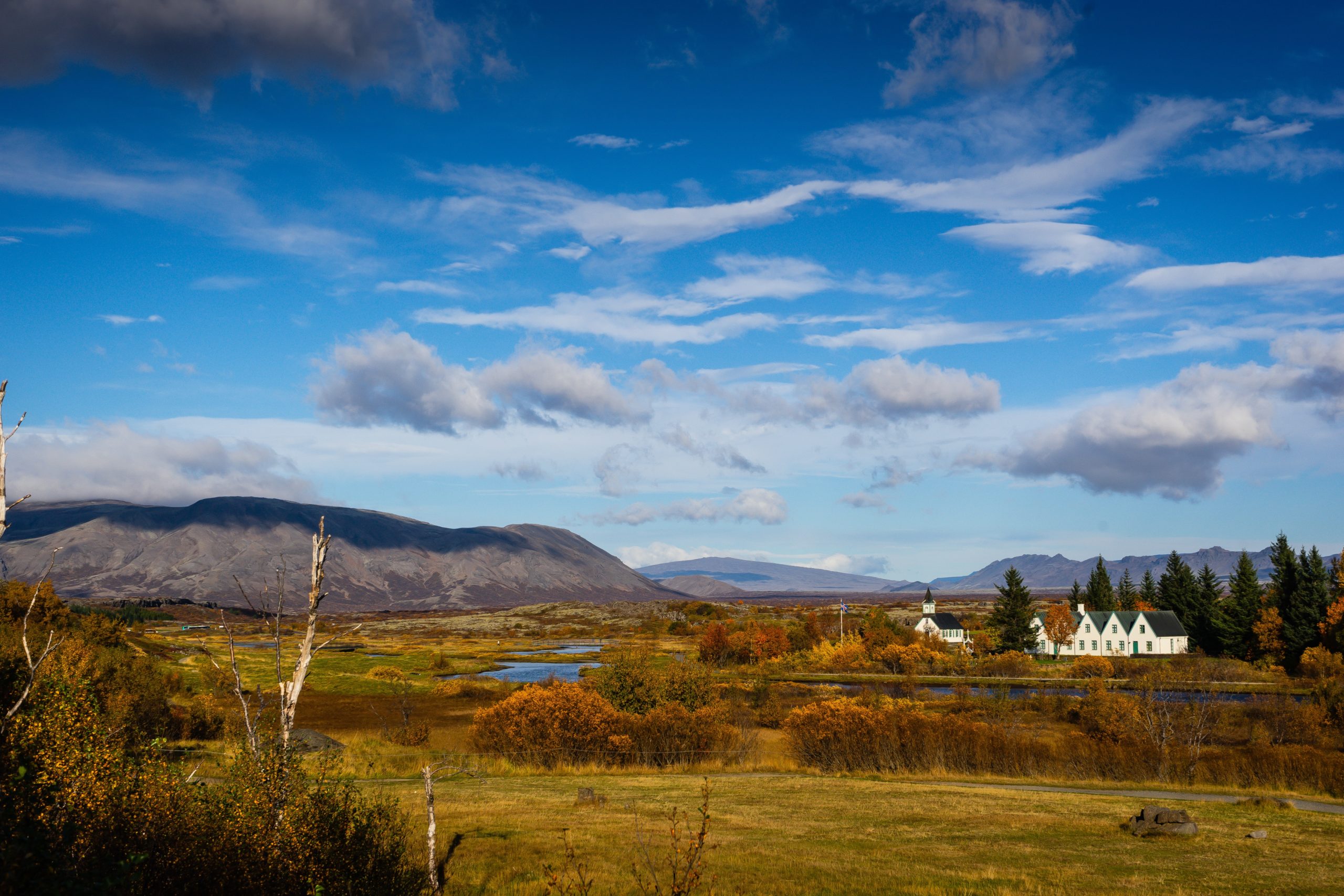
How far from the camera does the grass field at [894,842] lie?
15883 millimetres

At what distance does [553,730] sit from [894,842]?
19.7 meters

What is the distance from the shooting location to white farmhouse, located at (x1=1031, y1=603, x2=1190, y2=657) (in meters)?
114

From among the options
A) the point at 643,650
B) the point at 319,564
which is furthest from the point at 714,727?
the point at 319,564

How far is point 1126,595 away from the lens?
13725 cm

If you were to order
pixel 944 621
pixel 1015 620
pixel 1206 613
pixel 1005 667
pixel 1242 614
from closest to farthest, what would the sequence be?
pixel 1005 667 → pixel 1242 614 → pixel 1206 613 → pixel 1015 620 → pixel 944 621

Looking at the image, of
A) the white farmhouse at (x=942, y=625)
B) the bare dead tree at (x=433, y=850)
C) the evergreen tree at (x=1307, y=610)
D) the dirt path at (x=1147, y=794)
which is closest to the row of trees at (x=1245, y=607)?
the evergreen tree at (x=1307, y=610)

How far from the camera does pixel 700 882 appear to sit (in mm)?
15391

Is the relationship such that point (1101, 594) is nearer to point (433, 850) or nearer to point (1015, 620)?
point (1015, 620)

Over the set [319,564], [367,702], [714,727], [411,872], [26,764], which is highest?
[319,564]

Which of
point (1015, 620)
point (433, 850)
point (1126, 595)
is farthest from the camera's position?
point (1126, 595)

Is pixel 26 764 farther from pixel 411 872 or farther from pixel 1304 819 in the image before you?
pixel 1304 819

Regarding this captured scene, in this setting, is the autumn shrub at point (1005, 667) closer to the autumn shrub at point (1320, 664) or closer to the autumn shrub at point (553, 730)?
the autumn shrub at point (1320, 664)

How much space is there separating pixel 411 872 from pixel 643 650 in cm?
3571

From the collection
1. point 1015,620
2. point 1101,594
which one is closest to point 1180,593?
point 1101,594
